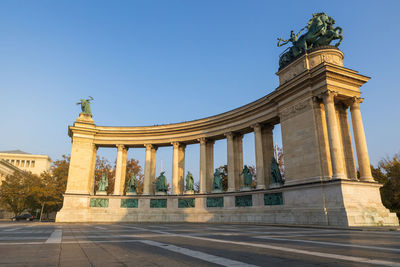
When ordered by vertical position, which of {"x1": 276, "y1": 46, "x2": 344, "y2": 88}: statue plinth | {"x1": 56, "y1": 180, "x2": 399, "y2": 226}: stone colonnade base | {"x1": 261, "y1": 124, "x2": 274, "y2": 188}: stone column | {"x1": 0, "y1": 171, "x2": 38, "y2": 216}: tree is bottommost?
{"x1": 56, "y1": 180, "x2": 399, "y2": 226}: stone colonnade base

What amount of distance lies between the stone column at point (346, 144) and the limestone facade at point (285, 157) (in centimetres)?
10

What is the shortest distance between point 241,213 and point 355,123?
Result: 1649 centimetres

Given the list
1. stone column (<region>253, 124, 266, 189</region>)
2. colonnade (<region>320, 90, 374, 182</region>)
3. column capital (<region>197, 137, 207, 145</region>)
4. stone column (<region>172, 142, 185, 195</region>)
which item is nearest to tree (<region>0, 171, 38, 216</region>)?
stone column (<region>172, 142, 185, 195</region>)

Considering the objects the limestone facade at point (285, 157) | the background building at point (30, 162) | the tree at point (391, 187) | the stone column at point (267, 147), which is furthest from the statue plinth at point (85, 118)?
the background building at point (30, 162)

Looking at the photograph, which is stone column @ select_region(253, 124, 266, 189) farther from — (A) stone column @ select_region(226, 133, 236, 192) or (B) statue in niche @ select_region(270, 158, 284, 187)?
(A) stone column @ select_region(226, 133, 236, 192)

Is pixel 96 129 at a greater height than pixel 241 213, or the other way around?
pixel 96 129

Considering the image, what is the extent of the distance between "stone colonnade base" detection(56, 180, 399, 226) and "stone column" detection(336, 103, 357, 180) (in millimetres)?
2709

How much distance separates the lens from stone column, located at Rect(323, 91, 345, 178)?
963 inches

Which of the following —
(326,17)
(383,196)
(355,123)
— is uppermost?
(326,17)

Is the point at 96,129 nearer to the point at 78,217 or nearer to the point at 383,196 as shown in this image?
the point at 78,217

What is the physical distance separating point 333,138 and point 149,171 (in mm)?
28005

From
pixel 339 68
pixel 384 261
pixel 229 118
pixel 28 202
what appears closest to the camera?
pixel 384 261

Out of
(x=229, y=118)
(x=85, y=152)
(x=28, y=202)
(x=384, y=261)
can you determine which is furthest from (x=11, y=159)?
(x=384, y=261)

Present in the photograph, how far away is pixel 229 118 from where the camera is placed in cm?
3856
